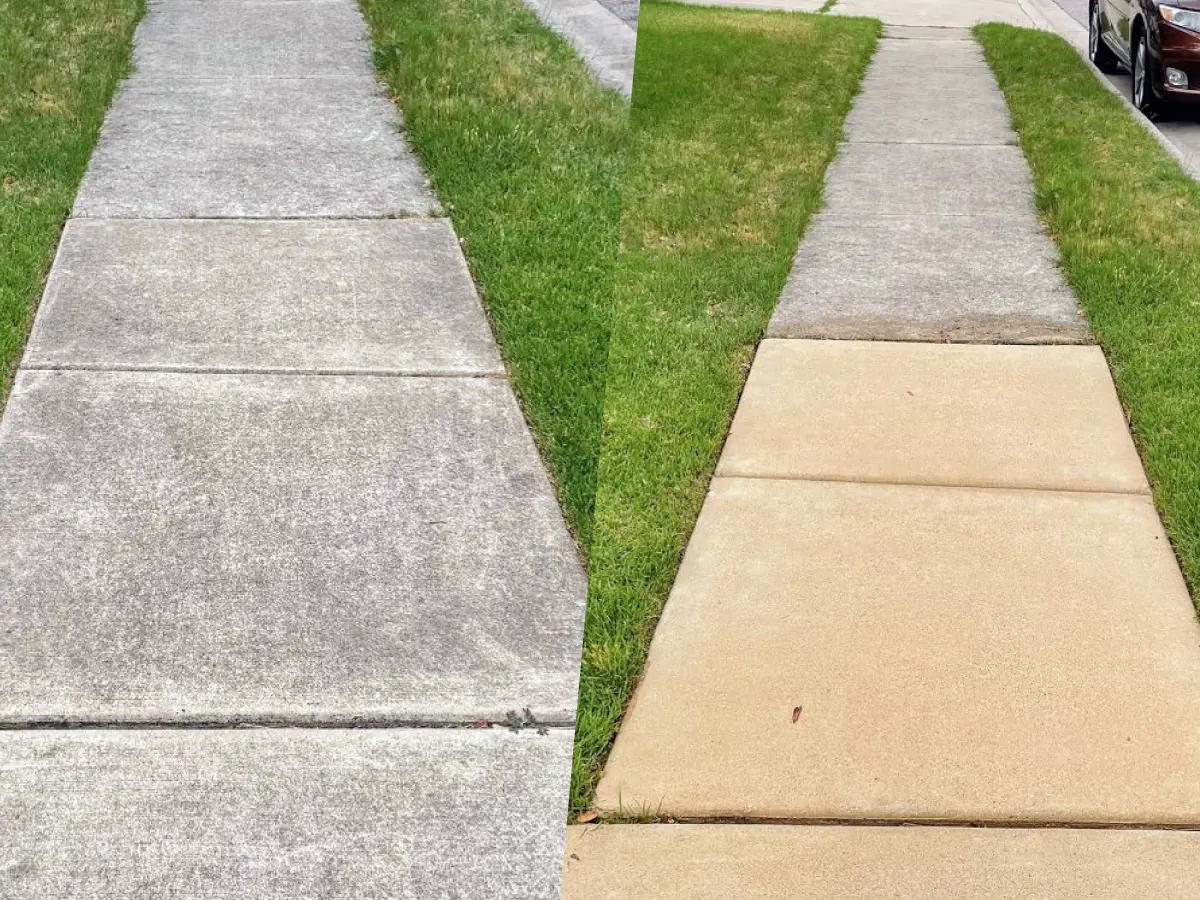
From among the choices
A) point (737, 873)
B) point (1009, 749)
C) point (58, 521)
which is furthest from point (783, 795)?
point (58, 521)

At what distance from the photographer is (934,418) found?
12.2 feet

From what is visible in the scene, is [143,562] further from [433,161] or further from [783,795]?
[433,161]

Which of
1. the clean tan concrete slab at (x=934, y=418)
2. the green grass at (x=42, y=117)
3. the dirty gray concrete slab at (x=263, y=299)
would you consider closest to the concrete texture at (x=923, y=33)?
the clean tan concrete slab at (x=934, y=418)

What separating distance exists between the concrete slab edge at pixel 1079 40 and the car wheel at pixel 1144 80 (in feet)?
0.30

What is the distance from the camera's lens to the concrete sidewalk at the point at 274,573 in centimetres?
236

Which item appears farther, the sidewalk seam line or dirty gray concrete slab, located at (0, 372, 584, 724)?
the sidewalk seam line

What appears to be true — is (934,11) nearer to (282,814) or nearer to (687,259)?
(687,259)

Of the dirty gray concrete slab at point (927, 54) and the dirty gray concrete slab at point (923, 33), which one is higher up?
the dirty gray concrete slab at point (923, 33)

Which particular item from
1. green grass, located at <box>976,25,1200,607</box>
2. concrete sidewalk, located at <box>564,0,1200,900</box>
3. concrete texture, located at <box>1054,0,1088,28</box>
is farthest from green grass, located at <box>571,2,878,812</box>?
concrete texture, located at <box>1054,0,1088,28</box>

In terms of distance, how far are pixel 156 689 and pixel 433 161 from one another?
304cm

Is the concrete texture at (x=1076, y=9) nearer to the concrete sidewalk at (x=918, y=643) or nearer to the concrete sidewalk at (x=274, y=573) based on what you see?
the concrete sidewalk at (x=918, y=643)

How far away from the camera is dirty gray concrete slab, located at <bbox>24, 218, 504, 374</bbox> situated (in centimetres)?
388

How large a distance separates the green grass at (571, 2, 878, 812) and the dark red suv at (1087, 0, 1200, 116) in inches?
48.6

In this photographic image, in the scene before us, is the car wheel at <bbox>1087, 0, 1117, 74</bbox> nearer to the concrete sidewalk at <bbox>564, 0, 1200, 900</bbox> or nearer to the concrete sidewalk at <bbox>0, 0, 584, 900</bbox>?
the concrete sidewalk at <bbox>564, 0, 1200, 900</bbox>
